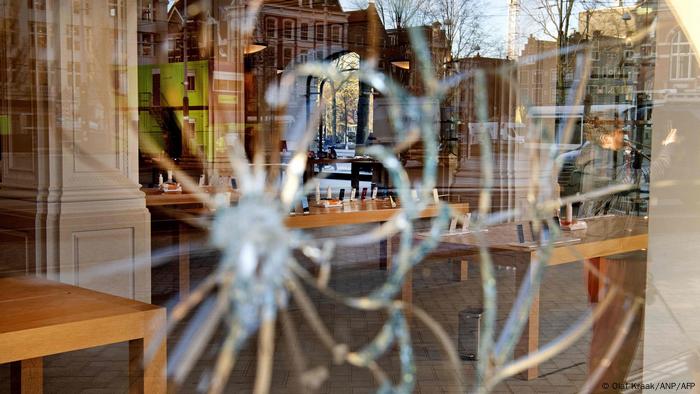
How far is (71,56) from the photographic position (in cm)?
321

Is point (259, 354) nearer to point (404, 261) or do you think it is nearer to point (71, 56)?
point (404, 261)

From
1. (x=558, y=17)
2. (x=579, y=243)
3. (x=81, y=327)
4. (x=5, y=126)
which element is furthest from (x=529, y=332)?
(x=5, y=126)

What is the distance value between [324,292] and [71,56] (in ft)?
9.28

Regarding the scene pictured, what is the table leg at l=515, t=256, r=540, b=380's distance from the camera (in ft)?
3.81

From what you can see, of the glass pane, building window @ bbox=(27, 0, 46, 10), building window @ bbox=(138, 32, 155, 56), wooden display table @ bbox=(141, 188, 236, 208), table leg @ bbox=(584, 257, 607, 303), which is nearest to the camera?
the glass pane

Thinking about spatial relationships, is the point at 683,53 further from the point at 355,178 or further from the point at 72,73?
the point at 355,178

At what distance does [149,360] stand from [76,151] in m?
1.99

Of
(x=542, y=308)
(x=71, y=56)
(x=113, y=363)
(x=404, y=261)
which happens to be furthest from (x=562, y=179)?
(x=71, y=56)

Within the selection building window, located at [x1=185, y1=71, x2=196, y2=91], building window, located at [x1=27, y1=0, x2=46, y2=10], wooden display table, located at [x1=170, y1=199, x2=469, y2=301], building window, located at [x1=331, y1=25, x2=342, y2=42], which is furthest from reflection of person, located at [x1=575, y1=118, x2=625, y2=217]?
building window, located at [x1=185, y1=71, x2=196, y2=91]

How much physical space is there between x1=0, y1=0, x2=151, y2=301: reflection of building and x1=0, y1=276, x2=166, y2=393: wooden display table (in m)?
1.56

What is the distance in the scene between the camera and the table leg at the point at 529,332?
1.16 m

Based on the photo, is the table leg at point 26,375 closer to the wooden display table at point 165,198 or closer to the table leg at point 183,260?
the table leg at point 183,260

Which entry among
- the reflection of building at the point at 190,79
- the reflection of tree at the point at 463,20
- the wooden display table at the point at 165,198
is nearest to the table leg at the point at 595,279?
the wooden display table at the point at 165,198

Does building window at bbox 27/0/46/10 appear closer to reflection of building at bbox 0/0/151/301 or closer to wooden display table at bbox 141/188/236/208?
reflection of building at bbox 0/0/151/301
